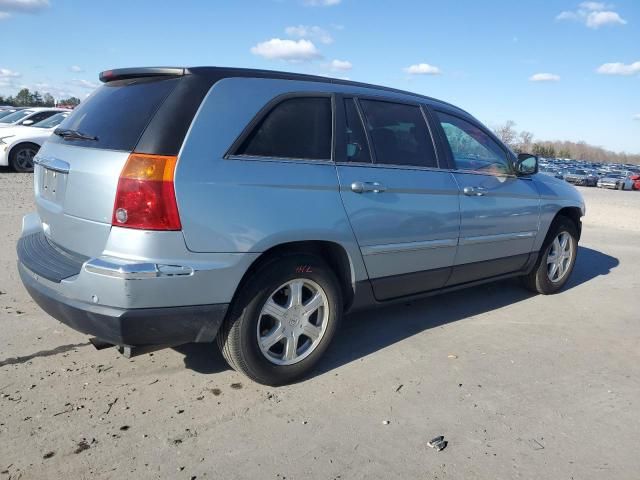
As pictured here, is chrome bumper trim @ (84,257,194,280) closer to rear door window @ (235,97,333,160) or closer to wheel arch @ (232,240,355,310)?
wheel arch @ (232,240,355,310)

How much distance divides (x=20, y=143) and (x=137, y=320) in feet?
40.8

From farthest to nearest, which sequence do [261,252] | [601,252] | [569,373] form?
1. [601,252]
2. [569,373]
3. [261,252]

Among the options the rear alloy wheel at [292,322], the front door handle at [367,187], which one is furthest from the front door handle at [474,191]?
the rear alloy wheel at [292,322]

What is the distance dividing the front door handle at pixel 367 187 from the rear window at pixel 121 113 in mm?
1246

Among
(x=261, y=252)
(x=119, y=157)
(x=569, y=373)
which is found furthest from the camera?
(x=569, y=373)

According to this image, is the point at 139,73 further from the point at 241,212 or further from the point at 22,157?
the point at 22,157

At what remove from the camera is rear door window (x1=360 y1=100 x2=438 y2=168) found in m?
3.72

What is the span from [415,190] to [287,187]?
3.79 feet

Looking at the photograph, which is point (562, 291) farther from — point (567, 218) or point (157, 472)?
point (157, 472)

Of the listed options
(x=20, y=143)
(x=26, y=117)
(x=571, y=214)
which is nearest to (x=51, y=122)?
(x=26, y=117)

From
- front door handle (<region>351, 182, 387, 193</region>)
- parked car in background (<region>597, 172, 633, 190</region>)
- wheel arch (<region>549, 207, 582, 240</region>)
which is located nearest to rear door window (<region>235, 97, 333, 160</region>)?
front door handle (<region>351, 182, 387, 193</region>)

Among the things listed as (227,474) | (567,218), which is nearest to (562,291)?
(567,218)

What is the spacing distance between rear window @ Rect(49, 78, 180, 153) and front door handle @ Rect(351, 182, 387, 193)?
125 cm

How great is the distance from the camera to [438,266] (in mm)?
4137
